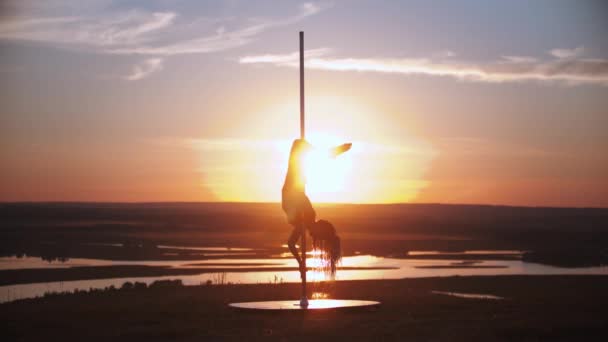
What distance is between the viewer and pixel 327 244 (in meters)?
16.8

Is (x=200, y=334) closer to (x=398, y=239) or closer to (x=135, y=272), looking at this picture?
(x=135, y=272)

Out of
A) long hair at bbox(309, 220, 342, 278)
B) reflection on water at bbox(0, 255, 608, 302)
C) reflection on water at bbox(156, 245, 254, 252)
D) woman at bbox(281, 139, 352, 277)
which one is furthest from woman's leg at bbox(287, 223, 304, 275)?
reflection on water at bbox(156, 245, 254, 252)

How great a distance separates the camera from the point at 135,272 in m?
35.5

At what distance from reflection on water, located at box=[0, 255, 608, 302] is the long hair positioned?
36.4 feet

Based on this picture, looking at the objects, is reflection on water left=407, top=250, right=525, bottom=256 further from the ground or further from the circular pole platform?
the circular pole platform

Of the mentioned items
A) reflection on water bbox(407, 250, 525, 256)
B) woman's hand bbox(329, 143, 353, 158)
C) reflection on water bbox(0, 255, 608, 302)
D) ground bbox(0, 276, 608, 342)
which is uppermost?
woman's hand bbox(329, 143, 353, 158)

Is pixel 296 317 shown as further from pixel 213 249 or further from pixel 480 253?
pixel 213 249

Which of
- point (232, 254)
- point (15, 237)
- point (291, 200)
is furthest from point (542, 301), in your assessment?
point (15, 237)

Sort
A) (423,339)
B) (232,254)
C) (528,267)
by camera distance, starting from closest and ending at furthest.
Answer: (423,339), (528,267), (232,254)

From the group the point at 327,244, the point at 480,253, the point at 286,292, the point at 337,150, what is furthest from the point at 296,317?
the point at 480,253

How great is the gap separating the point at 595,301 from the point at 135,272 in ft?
66.9

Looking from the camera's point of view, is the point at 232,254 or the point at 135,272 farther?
the point at 232,254

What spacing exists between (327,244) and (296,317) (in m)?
1.75

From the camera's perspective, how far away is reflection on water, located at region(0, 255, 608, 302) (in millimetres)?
30250
